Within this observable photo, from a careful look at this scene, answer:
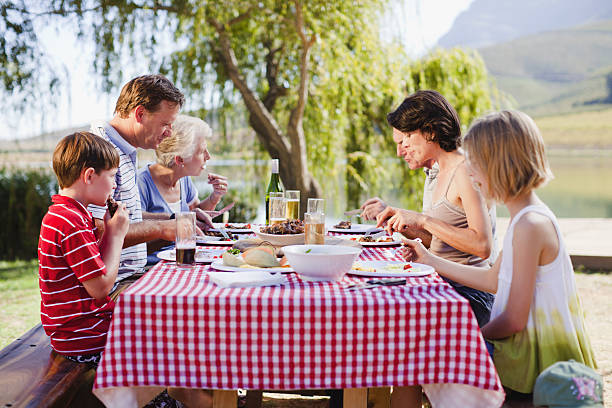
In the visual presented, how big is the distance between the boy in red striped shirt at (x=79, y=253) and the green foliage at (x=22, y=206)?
5719 millimetres

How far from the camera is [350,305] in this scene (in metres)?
1.47

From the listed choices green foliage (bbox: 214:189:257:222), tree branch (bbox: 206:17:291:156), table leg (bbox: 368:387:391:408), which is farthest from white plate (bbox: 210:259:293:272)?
green foliage (bbox: 214:189:257:222)

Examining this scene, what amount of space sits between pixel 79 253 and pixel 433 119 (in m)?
1.68

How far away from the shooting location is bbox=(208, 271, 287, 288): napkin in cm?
162

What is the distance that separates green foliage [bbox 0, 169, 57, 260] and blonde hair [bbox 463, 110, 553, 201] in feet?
21.6

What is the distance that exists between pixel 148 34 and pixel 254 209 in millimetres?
2798

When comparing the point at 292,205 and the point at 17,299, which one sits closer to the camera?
the point at 292,205

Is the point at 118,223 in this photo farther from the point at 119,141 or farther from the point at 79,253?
the point at 119,141

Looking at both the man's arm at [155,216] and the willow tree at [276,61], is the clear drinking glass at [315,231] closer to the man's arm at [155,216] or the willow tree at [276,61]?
the man's arm at [155,216]

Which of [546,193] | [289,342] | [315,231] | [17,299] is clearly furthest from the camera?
[546,193]

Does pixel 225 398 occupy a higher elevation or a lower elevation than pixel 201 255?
lower

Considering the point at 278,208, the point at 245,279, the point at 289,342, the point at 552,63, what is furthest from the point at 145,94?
the point at 552,63

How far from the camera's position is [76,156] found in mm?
2023

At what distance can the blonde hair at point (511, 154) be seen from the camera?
5.82 ft
